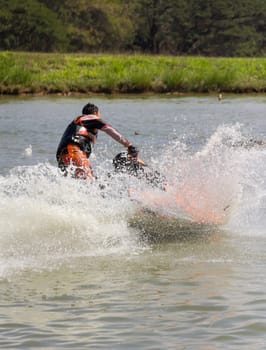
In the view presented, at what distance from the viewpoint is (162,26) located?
68875 mm

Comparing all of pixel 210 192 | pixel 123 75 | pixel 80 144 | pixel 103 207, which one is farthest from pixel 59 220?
pixel 123 75

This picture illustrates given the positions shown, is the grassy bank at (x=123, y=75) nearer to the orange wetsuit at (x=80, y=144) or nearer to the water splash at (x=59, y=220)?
the orange wetsuit at (x=80, y=144)

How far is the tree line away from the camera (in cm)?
6762

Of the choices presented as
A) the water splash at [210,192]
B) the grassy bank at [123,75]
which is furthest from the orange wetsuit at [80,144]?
the grassy bank at [123,75]

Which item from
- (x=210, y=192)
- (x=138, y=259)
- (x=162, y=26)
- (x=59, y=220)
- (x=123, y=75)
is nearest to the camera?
(x=138, y=259)

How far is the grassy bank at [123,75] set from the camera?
120 feet

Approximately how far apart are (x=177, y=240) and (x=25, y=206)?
1.80m

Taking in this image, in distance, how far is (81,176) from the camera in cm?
1180

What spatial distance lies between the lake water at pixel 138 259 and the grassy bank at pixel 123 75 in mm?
21418

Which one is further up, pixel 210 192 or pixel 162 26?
pixel 162 26

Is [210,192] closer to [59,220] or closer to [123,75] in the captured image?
[59,220]

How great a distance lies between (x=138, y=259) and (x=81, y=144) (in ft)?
7.29

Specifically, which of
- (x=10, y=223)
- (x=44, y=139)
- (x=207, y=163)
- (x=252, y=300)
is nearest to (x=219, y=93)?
(x=44, y=139)

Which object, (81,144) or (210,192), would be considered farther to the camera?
(210,192)
